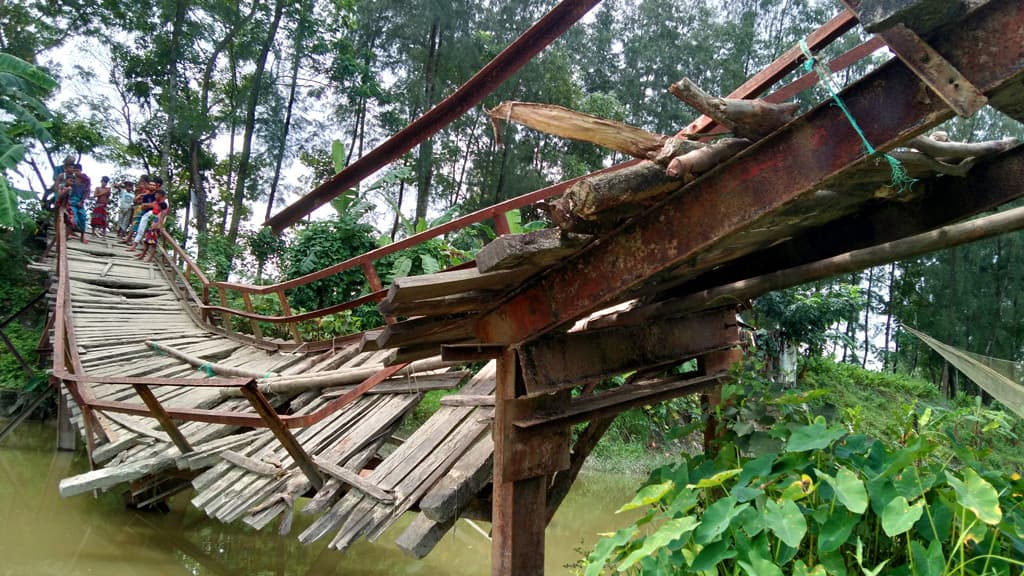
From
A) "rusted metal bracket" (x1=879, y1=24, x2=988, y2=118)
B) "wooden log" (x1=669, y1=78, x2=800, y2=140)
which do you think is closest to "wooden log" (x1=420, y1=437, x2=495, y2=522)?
"wooden log" (x1=669, y1=78, x2=800, y2=140)

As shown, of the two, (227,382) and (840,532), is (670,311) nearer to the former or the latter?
(840,532)

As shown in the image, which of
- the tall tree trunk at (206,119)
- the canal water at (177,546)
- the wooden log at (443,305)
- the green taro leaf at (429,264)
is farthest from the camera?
the tall tree trunk at (206,119)

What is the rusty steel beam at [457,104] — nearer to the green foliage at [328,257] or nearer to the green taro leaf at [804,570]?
the green taro leaf at [804,570]

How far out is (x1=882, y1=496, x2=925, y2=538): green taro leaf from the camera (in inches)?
51.9

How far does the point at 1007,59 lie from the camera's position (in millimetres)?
966

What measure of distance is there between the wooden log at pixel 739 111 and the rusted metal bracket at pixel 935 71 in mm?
226

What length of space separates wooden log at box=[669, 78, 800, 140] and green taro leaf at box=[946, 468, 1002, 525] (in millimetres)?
947

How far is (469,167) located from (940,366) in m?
16.4

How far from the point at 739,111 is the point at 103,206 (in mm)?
14392

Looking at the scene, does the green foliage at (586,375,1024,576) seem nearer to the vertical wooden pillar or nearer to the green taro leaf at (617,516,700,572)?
the green taro leaf at (617,516,700,572)

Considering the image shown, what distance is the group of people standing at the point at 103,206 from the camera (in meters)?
10.3

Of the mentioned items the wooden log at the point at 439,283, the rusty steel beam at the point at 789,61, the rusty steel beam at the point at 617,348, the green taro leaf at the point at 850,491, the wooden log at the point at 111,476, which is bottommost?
the wooden log at the point at 111,476

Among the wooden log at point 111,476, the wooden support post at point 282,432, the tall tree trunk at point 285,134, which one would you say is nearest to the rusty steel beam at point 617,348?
the wooden support post at point 282,432

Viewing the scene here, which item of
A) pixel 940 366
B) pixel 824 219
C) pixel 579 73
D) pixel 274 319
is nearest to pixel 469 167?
pixel 579 73
